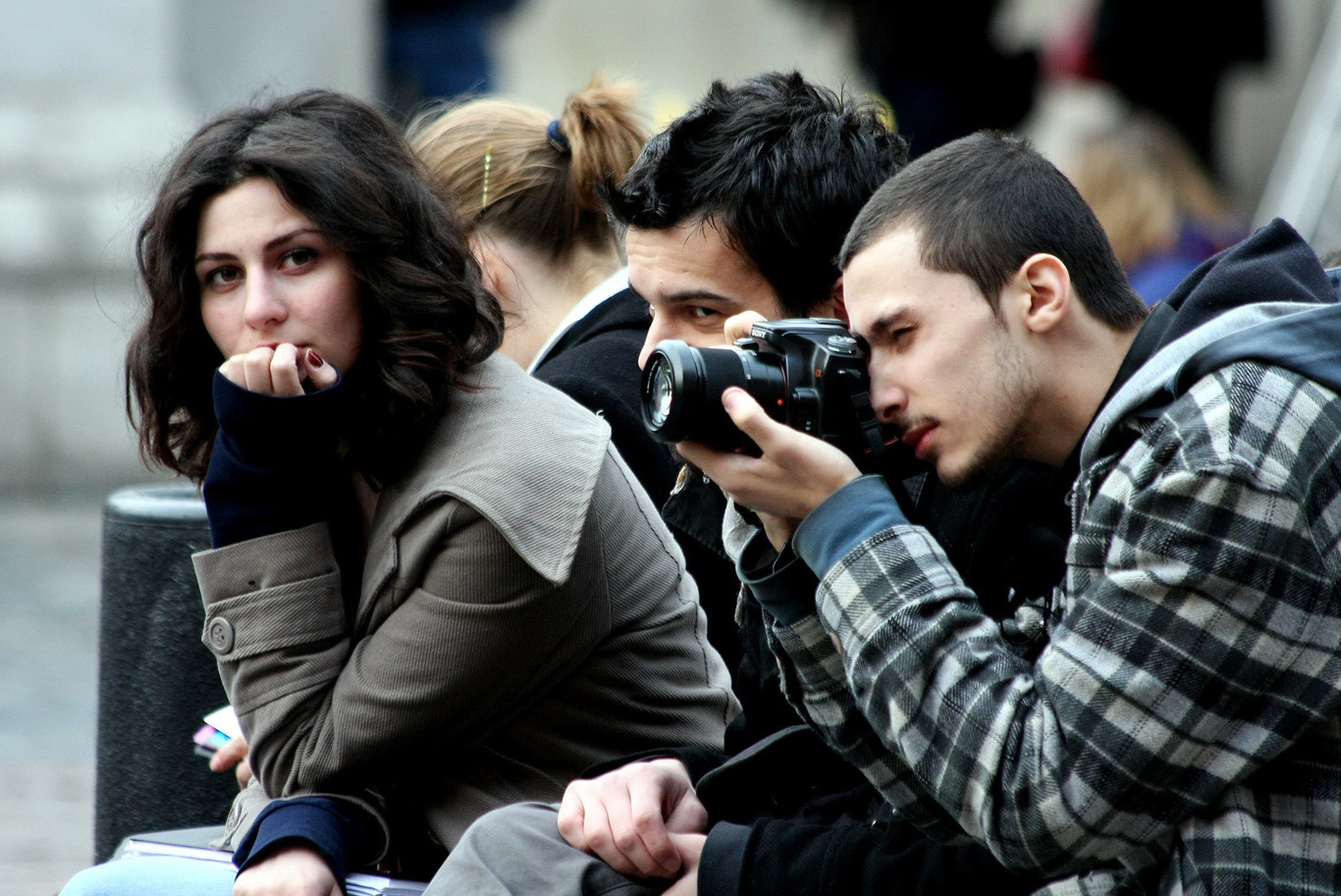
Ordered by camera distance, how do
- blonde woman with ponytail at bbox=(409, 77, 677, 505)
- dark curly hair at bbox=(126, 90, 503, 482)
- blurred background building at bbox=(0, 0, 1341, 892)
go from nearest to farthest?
dark curly hair at bbox=(126, 90, 503, 482), blonde woman with ponytail at bbox=(409, 77, 677, 505), blurred background building at bbox=(0, 0, 1341, 892)

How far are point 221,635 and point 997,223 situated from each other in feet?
4.20

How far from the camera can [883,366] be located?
2.06 m

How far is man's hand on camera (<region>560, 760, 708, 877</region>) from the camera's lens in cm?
218

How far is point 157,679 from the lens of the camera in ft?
11.1

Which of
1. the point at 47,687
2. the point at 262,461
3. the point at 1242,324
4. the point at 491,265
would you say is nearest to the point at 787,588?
the point at 1242,324

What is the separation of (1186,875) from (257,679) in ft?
4.51

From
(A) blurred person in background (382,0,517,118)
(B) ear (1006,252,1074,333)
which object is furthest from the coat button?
(A) blurred person in background (382,0,517,118)

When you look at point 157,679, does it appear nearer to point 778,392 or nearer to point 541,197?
point 541,197

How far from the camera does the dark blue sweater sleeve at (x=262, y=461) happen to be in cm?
253

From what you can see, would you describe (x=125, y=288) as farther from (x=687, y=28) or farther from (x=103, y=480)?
(x=687, y=28)

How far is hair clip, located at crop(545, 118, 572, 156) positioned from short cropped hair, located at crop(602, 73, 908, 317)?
2.99 feet

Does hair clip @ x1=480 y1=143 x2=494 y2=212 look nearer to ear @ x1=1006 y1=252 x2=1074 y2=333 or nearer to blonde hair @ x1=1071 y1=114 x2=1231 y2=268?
ear @ x1=1006 y1=252 x2=1074 y2=333

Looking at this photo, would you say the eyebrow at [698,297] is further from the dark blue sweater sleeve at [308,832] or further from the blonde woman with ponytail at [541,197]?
→ the dark blue sweater sleeve at [308,832]

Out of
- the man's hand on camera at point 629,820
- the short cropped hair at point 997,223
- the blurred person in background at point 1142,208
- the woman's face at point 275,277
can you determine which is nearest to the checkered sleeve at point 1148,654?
the short cropped hair at point 997,223
